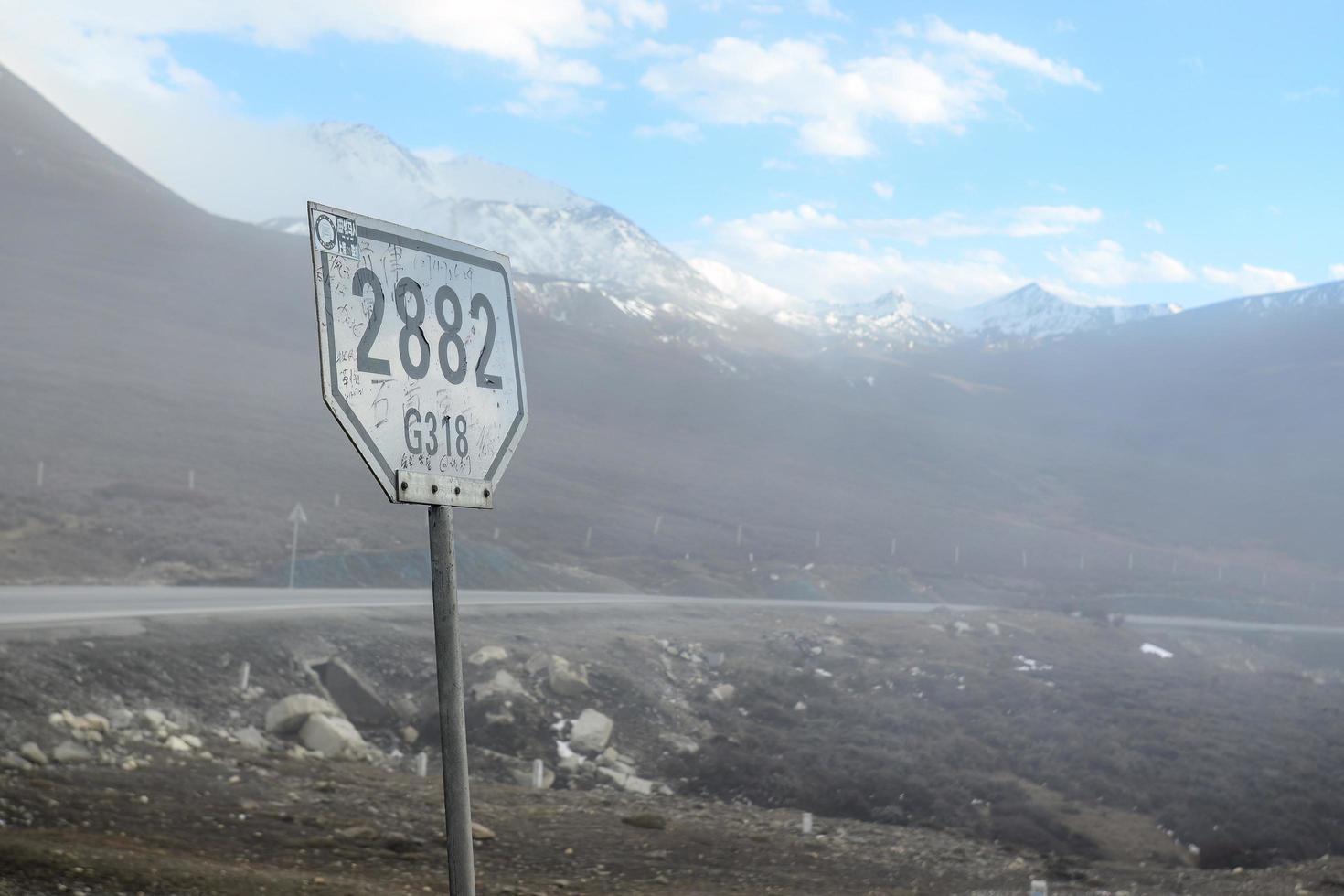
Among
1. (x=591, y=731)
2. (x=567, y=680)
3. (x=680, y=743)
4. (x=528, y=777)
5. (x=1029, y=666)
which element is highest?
(x=567, y=680)

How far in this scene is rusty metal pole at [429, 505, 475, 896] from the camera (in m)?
2.74

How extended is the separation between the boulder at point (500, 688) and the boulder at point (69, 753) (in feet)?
23.2

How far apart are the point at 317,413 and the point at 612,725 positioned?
51.9 m

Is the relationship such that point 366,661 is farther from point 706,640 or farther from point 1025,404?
point 1025,404

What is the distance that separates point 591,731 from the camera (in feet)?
56.4

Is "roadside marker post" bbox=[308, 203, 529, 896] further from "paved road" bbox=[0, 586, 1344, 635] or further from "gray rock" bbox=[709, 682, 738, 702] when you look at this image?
"gray rock" bbox=[709, 682, 738, 702]

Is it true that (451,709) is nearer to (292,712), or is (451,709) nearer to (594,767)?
(292,712)

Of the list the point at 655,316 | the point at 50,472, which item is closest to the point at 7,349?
the point at 50,472

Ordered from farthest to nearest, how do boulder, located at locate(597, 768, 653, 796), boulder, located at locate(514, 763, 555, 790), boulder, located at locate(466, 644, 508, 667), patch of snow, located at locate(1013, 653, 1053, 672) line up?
patch of snow, located at locate(1013, 653, 1053, 672), boulder, located at locate(466, 644, 508, 667), boulder, located at locate(597, 768, 653, 796), boulder, located at locate(514, 763, 555, 790)

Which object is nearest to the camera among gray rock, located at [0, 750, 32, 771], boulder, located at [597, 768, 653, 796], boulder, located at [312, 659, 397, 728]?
gray rock, located at [0, 750, 32, 771]

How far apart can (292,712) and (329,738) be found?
0.71m

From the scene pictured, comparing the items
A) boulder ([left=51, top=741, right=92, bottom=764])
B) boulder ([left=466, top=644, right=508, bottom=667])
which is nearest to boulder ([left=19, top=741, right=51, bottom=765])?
boulder ([left=51, top=741, right=92, bottom=764])

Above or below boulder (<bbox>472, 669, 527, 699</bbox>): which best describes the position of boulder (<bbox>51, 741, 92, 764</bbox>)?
above

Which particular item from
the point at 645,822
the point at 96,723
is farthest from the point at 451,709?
the point at 96,723
